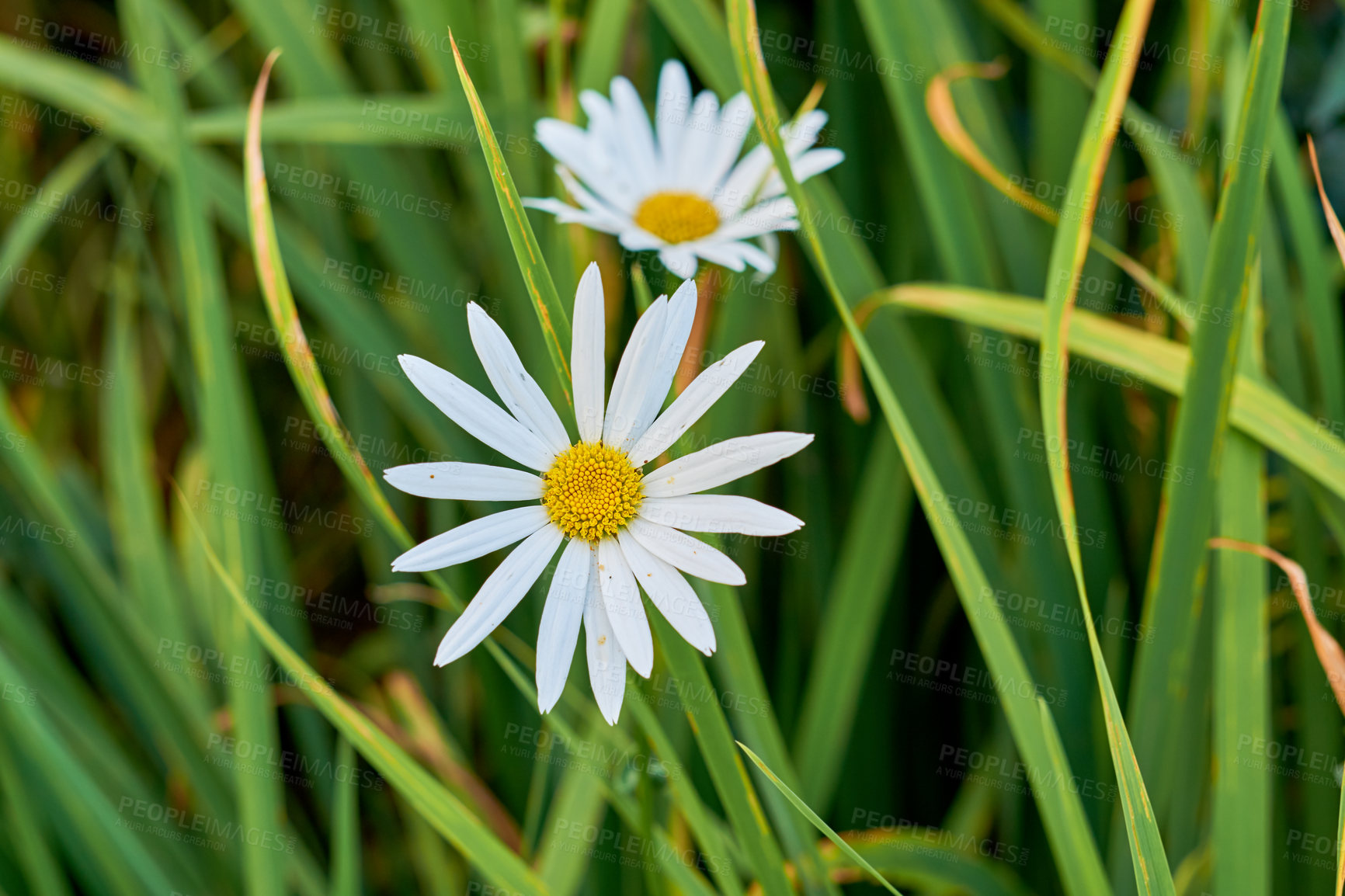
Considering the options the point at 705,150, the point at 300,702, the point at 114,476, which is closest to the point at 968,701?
the point at 705,150

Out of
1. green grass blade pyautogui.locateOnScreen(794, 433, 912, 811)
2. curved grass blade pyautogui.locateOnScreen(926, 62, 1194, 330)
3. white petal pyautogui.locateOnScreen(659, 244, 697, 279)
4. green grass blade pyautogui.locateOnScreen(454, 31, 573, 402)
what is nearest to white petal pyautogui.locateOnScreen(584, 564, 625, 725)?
green grass blade pyautogui.locateOnScreen(454, 31, 573, 402)

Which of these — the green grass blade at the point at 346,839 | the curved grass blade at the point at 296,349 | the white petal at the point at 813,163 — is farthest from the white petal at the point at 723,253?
the green grass blade at the point at 346,839

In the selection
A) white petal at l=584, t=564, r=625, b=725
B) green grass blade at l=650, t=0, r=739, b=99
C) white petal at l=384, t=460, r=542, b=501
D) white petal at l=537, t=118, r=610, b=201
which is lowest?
white petal at l=584, t=564, r=625, b=725

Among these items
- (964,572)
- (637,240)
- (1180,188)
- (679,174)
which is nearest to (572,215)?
(637,240)

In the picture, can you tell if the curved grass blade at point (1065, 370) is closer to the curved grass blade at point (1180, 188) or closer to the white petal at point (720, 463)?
the curved grass blade at point (1180, 188)

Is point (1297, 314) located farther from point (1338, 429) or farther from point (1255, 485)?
point (1255, 485)

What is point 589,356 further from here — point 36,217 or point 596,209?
point 36,217

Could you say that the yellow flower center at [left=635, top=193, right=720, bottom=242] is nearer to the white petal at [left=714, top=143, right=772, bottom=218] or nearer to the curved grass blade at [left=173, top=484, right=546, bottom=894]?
the white petal at [left=714, top=143, right=772, bottom=218]
